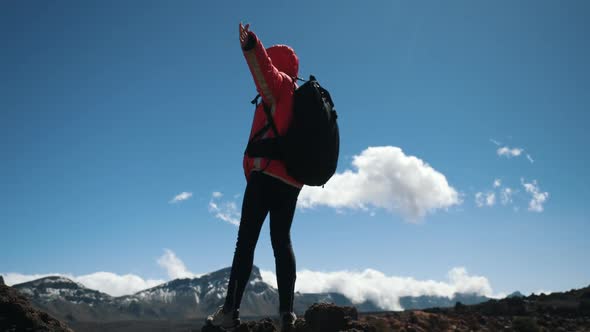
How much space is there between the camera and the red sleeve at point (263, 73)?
162 inches

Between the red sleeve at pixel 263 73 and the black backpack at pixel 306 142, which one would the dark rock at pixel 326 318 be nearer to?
the black backpack at pixel 306 142

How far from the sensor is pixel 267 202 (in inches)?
177

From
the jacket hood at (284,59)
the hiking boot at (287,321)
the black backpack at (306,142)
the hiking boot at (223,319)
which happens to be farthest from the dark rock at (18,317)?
the jacket hood at (284,59)

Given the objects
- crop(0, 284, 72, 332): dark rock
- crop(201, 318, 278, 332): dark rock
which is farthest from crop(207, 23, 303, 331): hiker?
crop(0, 284, 72, 332): dark rock

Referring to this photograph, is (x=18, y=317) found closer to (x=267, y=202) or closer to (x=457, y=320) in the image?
(x=267, y=202)

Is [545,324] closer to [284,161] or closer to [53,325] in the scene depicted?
[284,161]

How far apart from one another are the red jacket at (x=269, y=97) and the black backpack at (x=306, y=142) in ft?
0.21

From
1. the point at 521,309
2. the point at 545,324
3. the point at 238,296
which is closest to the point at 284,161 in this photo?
the point at 238,296

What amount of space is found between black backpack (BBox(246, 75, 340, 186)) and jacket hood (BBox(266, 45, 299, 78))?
633mm

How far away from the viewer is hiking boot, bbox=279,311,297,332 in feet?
15.1

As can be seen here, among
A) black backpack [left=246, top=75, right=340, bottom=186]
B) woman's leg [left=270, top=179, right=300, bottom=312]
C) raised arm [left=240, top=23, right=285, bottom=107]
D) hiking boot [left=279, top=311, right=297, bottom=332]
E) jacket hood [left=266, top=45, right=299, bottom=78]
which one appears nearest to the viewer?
raised arm [left=240, top=23, right=285, bottom=107]

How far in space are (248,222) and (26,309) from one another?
91.7 inches

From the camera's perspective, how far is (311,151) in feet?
13.9

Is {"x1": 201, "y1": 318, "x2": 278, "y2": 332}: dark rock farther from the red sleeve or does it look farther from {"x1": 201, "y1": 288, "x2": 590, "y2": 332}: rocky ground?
the red sleeve
